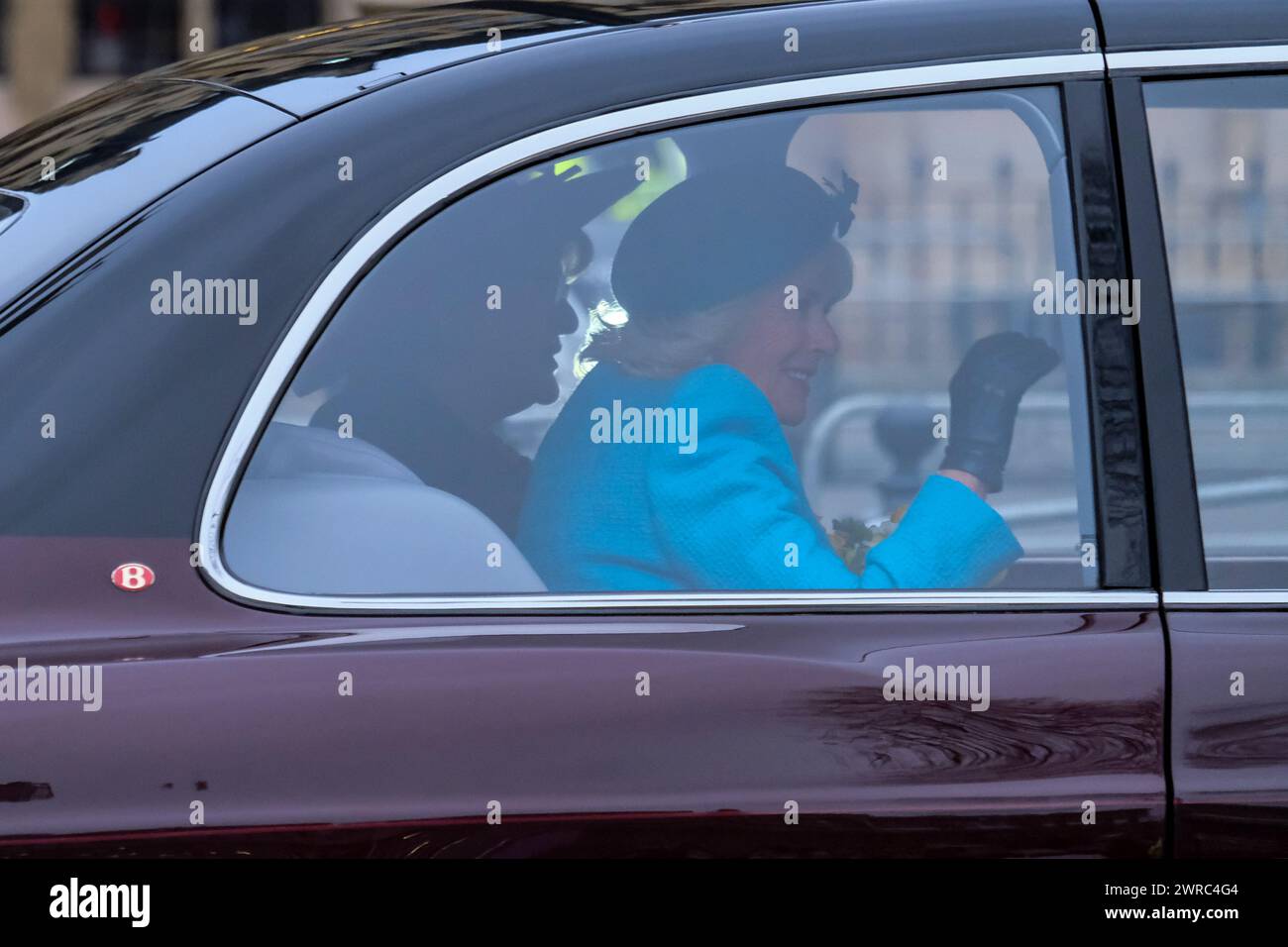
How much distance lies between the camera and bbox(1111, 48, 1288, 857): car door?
156 centimetres

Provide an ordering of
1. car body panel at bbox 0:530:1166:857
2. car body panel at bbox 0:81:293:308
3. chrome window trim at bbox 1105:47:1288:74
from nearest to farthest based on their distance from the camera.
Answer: car body panel at bbox 0:530:1166:857 → car body panel at bbox 0:81:293:308 → chrome window trim at bbox 1105:47:1288:74

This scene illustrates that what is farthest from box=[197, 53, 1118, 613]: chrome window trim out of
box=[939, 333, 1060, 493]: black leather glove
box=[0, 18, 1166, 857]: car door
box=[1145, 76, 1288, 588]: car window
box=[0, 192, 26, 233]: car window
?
box=[0, 192, 26, 233]: car window

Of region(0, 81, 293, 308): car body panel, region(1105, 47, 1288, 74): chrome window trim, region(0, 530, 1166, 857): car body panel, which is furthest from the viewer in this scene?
region(1105, 47, 1288, 74): chrome window trim

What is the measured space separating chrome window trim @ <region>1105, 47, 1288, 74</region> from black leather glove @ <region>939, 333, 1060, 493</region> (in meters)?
0.30

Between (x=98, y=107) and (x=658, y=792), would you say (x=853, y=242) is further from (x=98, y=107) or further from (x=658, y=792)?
(x=98, y=107)

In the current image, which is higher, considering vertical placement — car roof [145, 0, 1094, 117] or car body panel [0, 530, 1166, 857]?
car roof [145, 0, 1094, 117]

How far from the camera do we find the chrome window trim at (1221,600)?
1611mm

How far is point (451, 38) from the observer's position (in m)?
1.79

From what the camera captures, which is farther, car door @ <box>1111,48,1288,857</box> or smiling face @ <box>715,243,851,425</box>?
smiling face @ <box>715,243,851,425</box>

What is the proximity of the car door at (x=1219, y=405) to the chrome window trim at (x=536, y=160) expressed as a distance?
73 mm

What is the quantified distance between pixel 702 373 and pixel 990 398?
34 centimetres

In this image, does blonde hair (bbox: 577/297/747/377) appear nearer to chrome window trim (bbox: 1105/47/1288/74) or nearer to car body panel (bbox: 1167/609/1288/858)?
chrome window trim (bbox: 1105/47/1288/74)
